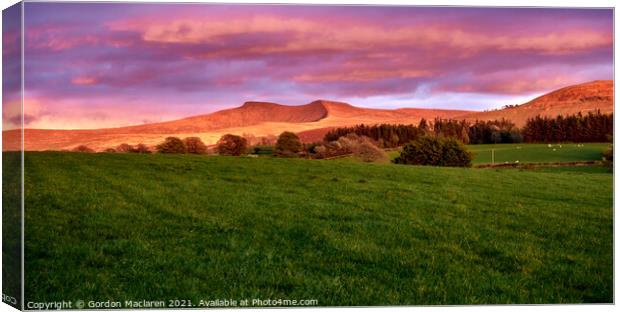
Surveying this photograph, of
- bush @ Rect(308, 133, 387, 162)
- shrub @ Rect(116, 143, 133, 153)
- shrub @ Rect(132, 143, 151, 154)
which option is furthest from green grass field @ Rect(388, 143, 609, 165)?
shrub @ Rect(116, 143, 133, 153)

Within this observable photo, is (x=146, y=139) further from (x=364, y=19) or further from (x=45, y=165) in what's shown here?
(x=364, y=19)

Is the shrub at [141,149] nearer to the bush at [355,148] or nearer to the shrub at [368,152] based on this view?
the bush at [355,148]

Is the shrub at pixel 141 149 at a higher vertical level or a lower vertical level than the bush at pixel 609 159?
higher

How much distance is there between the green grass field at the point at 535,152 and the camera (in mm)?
14305

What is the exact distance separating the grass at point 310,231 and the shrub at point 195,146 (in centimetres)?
16

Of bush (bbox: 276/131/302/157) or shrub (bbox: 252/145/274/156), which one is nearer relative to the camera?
shrub (bbox: 252/145/274/156)

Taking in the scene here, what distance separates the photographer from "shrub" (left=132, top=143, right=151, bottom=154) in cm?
1356

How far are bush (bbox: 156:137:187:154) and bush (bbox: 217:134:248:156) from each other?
65 cm

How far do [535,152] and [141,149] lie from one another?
732 centimetres

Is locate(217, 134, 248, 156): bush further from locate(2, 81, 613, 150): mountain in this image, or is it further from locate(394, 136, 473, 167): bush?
locate(394, 136, 473, 167): bush

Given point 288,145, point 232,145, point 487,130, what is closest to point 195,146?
point 232,145

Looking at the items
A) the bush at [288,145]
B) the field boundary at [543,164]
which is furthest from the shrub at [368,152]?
the field boundary at [543,164]

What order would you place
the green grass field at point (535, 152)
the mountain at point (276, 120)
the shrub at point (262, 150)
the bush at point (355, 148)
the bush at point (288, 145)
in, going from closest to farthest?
the mountain at point (276, 120) < the shrub at point (262, 150) < the bush at point (288, 145) < the bush at point (355, 148) < the green grass field at point (535, 152)

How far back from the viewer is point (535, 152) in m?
14.6
